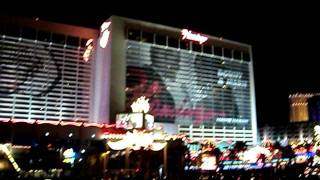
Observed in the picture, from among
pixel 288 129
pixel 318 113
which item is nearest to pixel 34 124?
pixel 288 129

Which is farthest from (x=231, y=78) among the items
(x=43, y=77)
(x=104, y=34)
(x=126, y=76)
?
(x=43, y=77)

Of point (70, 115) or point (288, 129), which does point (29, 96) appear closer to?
point (70, 115)

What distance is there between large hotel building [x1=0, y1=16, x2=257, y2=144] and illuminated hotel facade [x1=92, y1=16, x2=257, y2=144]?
0.25 ft

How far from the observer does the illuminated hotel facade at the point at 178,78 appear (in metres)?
31.8

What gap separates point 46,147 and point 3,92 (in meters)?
6.00

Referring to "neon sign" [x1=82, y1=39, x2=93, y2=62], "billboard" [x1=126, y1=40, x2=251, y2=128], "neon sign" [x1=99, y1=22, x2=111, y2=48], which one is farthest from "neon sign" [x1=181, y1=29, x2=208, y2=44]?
"neon sign" [x1=82, y1=39, x2=93, y2=62]

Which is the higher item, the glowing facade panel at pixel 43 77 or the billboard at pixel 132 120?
the glowing facade panel at pixel 43 77

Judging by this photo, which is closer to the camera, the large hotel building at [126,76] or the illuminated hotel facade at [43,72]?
the illuminated hotel facade at [43,72]

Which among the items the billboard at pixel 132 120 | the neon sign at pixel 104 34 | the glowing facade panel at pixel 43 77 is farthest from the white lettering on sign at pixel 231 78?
the glowing facade panel at pixel 43 77

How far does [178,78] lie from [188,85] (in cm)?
124

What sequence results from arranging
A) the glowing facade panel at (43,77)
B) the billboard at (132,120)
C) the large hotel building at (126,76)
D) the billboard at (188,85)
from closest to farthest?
the billboard at (132,120) → the glowing facade panel at (43,77) → the large hotel building at (126,76) → the billboard at (188,85)

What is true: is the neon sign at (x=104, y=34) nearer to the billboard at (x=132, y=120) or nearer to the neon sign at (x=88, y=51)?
the neon sign at (x=88, y=51)

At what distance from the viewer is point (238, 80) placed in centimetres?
3953

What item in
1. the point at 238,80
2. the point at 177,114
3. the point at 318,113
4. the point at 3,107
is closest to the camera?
the point at 3,107
